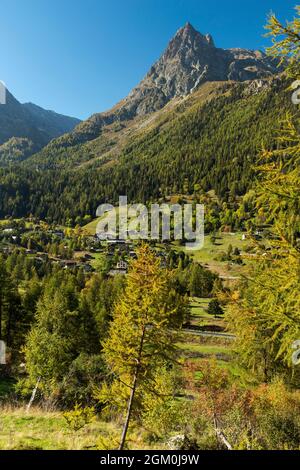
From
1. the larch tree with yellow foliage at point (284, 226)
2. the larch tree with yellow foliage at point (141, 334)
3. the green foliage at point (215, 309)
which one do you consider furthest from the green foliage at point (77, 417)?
the green foliage at point (215, 309)

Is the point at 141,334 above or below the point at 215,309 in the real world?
above

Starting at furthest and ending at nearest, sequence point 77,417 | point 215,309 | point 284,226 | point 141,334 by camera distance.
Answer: point 215,309 < point 77,417 < point 141,334 < point 284,226

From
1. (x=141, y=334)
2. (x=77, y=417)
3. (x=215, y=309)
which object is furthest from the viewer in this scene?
(x=215, y=309)

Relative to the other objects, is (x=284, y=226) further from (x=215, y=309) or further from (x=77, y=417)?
(x=215, y=309)

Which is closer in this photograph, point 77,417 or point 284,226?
point 284,226

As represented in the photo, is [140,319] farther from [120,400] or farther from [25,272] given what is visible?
[25,272]

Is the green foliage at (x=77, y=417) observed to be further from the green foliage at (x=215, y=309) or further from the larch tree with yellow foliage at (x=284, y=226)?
the green foliage at (x=215, y=309)

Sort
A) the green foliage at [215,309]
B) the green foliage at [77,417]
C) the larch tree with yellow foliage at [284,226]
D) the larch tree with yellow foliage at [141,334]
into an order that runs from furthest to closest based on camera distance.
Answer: the green foliage at [215,309]
the green foliage at [77,417]
the larch tree with yellow foliage at [141,334]
the larch tree with yellow foliage at [284,226]

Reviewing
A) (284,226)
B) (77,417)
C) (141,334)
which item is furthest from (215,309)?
(284,226)

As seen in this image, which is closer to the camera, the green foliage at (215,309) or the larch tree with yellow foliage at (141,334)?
the larch tree with yellow foliage at (141,334)

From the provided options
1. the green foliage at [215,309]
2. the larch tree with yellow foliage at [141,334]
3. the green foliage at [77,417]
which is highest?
the larch tree with yellow foliage at [141,334]

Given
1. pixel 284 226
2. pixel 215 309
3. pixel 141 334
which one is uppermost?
pixel 284 226

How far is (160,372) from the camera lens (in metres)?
31.6
